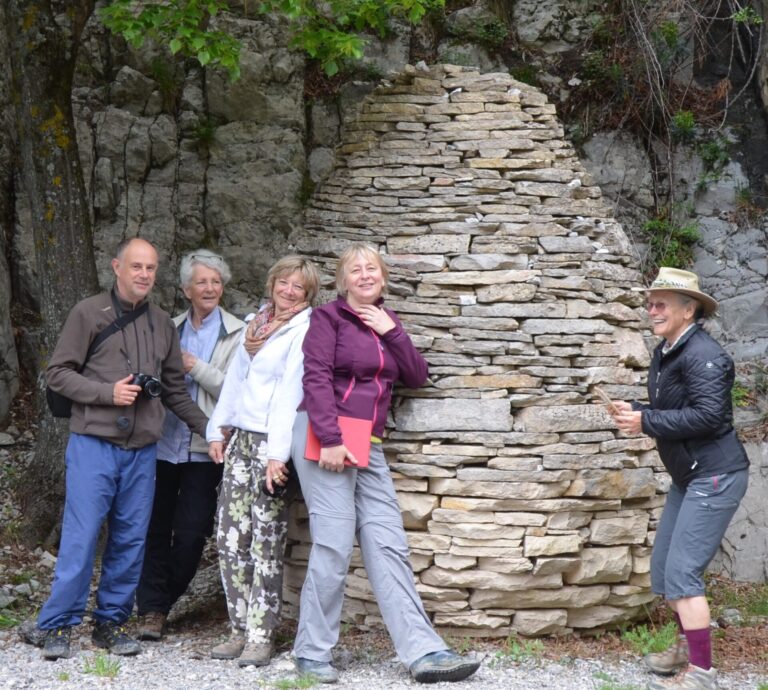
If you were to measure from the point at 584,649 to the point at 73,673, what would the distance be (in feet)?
8.04

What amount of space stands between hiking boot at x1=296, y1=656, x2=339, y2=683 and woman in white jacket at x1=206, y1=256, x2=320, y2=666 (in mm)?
293

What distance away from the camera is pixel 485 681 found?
4.26 m

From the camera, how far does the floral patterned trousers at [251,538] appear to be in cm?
449

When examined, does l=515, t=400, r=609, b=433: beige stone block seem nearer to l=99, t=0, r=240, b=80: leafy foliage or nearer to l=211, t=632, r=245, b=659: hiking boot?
l=211, t=632, r=245, b=659: hiking boot

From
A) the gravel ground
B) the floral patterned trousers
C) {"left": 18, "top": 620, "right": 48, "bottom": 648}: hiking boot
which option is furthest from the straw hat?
{"left": 18, "top": 620, "right": 48, "bottom": 648}: hiking boot

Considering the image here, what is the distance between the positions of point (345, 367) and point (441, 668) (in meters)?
1.37

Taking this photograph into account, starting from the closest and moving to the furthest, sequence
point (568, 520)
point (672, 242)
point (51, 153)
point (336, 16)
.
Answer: point (568, 520), point (336, 16), point (51, 153), point (672, 242)

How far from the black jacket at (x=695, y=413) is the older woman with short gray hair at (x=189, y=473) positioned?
223cm

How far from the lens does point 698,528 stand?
13.3 ft

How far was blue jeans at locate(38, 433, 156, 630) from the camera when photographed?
14.8 ft

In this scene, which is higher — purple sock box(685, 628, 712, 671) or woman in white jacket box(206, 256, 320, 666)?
woman in white jacket box(206, 256, 320, 666)

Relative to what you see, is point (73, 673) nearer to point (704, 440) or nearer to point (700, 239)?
point (704, 440)

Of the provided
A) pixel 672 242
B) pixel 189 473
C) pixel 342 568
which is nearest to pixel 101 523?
pixel 189 473

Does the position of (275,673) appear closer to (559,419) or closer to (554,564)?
(554,564)
